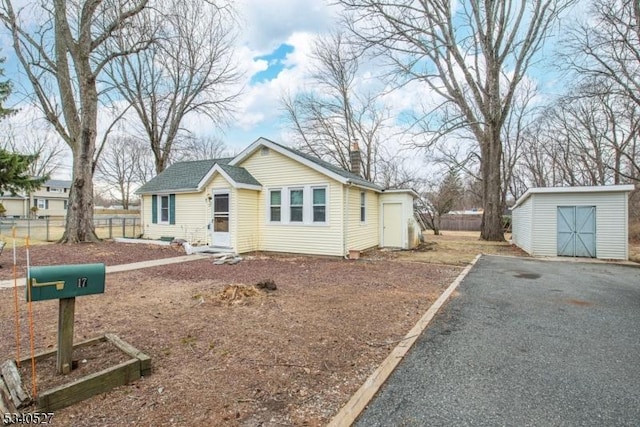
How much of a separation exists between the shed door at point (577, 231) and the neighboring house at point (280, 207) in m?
5.75

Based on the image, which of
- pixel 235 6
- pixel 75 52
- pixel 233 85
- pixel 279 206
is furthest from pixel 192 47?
pixel 279 206

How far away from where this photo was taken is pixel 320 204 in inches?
454

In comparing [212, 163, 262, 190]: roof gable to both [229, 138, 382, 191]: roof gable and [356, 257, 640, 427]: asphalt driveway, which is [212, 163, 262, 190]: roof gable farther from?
[356, 257, 640, 427]: asphalt driveway

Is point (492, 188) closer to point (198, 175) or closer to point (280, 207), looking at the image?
point (280, 207)

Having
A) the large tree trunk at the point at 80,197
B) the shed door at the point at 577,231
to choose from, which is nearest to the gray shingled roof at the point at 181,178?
the large tree trunk at the point at 80,197

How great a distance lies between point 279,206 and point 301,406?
10040 millimetres

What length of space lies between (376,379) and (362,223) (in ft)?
32.2

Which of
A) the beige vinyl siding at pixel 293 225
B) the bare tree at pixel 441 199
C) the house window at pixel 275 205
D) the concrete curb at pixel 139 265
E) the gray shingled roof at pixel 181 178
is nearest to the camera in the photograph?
the concrete curb at pixel 139 265

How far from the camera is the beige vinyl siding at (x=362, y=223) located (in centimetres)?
1169

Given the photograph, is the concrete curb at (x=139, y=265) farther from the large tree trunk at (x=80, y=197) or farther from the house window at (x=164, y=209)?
the large tree trunk at (x=80, y=197)

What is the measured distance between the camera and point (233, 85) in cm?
2319

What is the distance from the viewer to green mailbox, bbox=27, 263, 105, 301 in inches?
101

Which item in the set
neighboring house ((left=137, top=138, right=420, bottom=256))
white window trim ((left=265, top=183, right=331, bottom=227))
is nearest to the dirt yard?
neighboring house ((left=137, top=138, right=420, bottom=256))

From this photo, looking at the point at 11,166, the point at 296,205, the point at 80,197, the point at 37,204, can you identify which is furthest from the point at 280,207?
the point at 37,204
